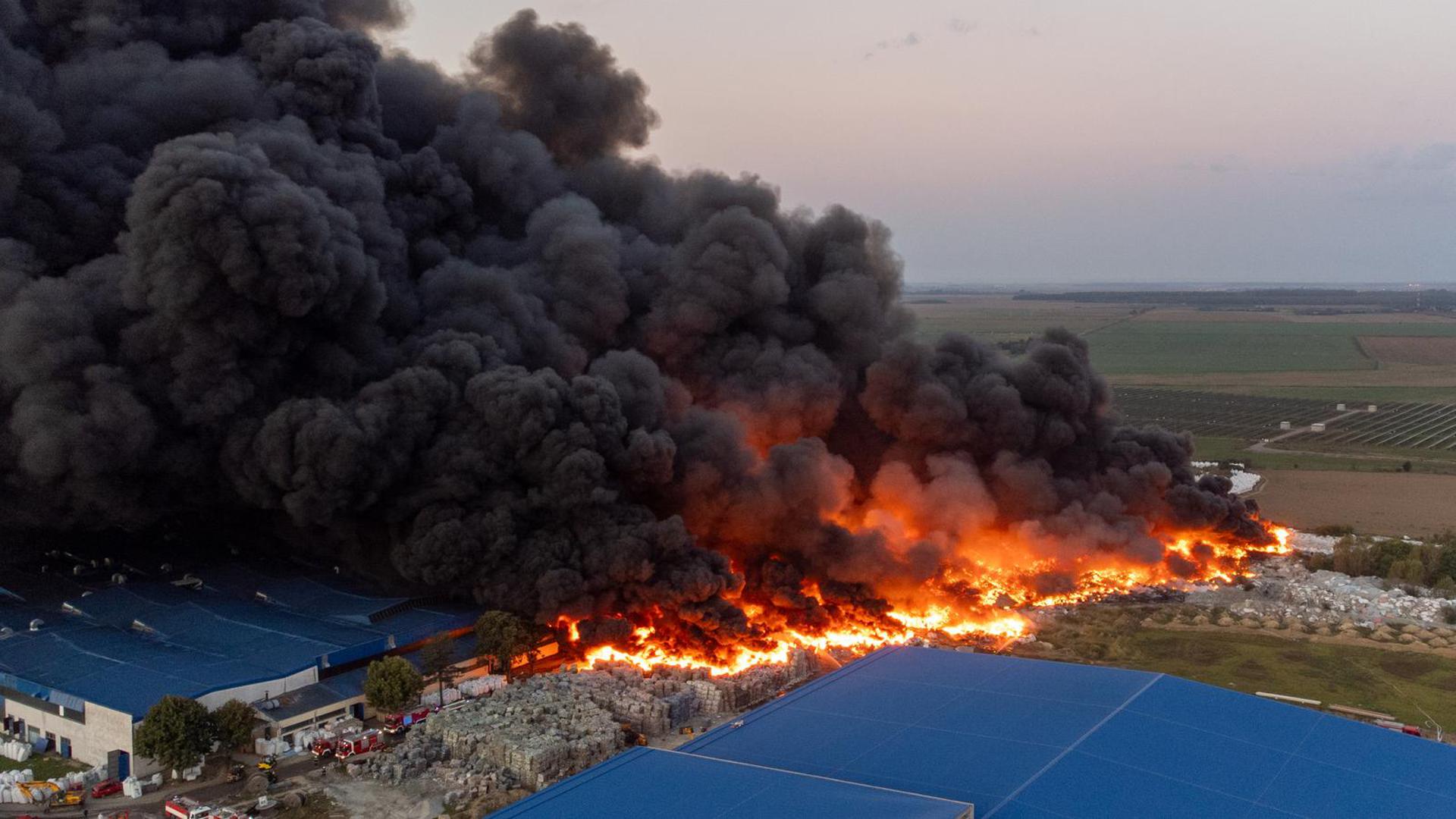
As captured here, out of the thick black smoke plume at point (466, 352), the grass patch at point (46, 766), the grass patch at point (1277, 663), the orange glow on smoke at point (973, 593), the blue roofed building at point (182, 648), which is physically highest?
the thick black smoke plume at point (466, 352)

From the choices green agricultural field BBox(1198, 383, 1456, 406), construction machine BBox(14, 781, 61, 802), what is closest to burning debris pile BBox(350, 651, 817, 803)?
construction machine BBox(14, 781, 61, 802)

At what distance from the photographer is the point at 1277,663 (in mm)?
49906

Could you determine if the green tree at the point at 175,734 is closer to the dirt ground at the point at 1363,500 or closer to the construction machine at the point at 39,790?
the construction machine at the point at 39,790

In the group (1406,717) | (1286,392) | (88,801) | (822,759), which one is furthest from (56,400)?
(1286,392)

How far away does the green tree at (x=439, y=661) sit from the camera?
43.6 meters

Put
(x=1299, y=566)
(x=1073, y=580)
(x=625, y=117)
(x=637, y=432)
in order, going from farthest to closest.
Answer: (x=625, y=117) < (x=1299, y=566) < (x=1073, y=580) < (x=637, y=432)

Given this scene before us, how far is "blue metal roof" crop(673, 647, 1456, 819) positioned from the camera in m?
29.5

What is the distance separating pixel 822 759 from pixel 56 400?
1238 inches

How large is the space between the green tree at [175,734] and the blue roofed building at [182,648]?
3.97 ft

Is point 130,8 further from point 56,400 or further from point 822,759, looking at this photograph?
point 822,759

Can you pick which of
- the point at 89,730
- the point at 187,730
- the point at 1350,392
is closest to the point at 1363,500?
the point at 187,730

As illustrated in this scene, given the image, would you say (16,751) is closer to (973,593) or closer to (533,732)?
(533,732)

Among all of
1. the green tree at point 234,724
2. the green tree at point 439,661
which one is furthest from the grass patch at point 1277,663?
the green tree at point 234,724

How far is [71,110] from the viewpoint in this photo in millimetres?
53594
